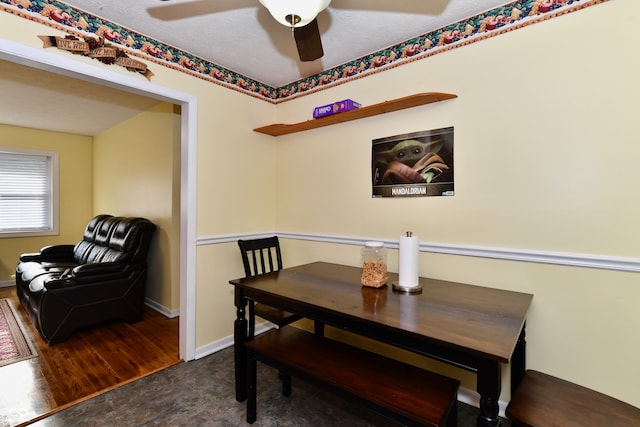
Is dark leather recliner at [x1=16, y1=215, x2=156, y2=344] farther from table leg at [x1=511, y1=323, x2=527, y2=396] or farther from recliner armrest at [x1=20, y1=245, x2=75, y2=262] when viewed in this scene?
table leg at [x1=511, y1=323, x2=527, y2=396]

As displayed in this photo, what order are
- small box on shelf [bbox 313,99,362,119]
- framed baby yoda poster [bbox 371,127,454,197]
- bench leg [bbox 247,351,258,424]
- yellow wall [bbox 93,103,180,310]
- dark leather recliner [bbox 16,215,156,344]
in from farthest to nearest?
yellow wall [bbox 93,103,180,310] → dark leather recliner [bbox 16,215,156,344] → small box on shelf [bbox 313,99,362,119] → framed baby yoda poster [bbox 371,127,454,197] → bench leg [bbox 247,351,258,424]

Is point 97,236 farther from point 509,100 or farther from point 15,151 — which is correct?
point 509,100

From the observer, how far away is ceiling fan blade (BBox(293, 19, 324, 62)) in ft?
4.88

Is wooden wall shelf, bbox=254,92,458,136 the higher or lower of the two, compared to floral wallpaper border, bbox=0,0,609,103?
lower

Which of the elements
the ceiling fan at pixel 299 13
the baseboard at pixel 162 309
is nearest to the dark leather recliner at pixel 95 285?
the baseboard at pixel 162 309

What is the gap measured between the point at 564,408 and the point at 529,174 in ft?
3.66

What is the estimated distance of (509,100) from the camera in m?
1.76

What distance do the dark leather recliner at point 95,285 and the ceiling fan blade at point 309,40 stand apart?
2.60m

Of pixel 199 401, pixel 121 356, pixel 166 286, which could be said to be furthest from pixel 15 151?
pixel 199 401

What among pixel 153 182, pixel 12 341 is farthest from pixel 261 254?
pixel 12 341

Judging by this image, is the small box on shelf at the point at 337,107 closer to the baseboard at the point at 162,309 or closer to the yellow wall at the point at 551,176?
the yellow wall at the point at 551,176

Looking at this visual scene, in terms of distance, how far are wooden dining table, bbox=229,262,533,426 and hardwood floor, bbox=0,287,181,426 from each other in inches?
39.6

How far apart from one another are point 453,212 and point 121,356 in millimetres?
2793

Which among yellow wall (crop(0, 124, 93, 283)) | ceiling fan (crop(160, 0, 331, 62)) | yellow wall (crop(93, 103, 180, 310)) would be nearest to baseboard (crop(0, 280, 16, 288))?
yellow wall (crop(0, 124, 93, 283))
